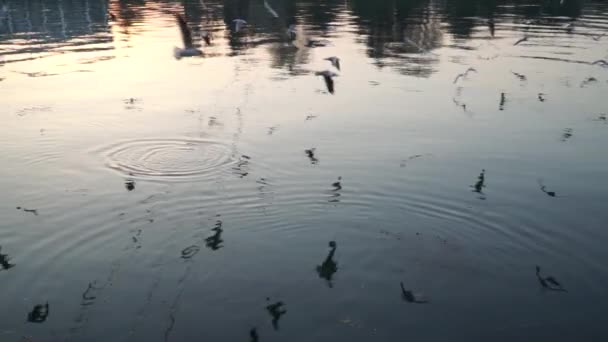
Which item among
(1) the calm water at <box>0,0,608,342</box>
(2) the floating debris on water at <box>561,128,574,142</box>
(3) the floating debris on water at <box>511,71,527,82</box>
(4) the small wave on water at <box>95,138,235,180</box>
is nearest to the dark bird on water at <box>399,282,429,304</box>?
(1) the calm water at <box>0,0,608,342</box>

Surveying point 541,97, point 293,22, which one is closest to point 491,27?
point 293,22

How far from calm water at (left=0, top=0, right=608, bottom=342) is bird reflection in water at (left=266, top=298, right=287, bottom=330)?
0.09ft

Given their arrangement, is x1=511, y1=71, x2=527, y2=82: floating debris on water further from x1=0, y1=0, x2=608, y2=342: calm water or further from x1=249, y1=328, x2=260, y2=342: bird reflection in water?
x1=249, y1=328, x2=260, y2=342: bird reflection in water

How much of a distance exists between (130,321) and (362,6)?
204 ft

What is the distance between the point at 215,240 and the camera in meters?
11.2

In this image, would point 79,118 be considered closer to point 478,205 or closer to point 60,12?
point 478,205

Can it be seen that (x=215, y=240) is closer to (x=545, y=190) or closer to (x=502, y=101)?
(x=545, y=190)

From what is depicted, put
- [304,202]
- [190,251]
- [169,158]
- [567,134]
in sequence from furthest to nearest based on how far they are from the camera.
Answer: [567,134] → [169,158] → [304,202] → [190,251]

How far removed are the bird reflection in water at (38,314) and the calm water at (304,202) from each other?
3 cm

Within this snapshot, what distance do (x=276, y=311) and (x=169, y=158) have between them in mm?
7911

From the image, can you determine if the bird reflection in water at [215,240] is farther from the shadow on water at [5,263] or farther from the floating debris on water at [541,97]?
the floating debris on water at [541,97]

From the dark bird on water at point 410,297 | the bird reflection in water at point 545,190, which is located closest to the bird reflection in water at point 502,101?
the bird reflection in water at point 545,190

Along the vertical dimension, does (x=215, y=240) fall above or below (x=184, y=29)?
below

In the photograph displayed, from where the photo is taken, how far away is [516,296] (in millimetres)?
9422
